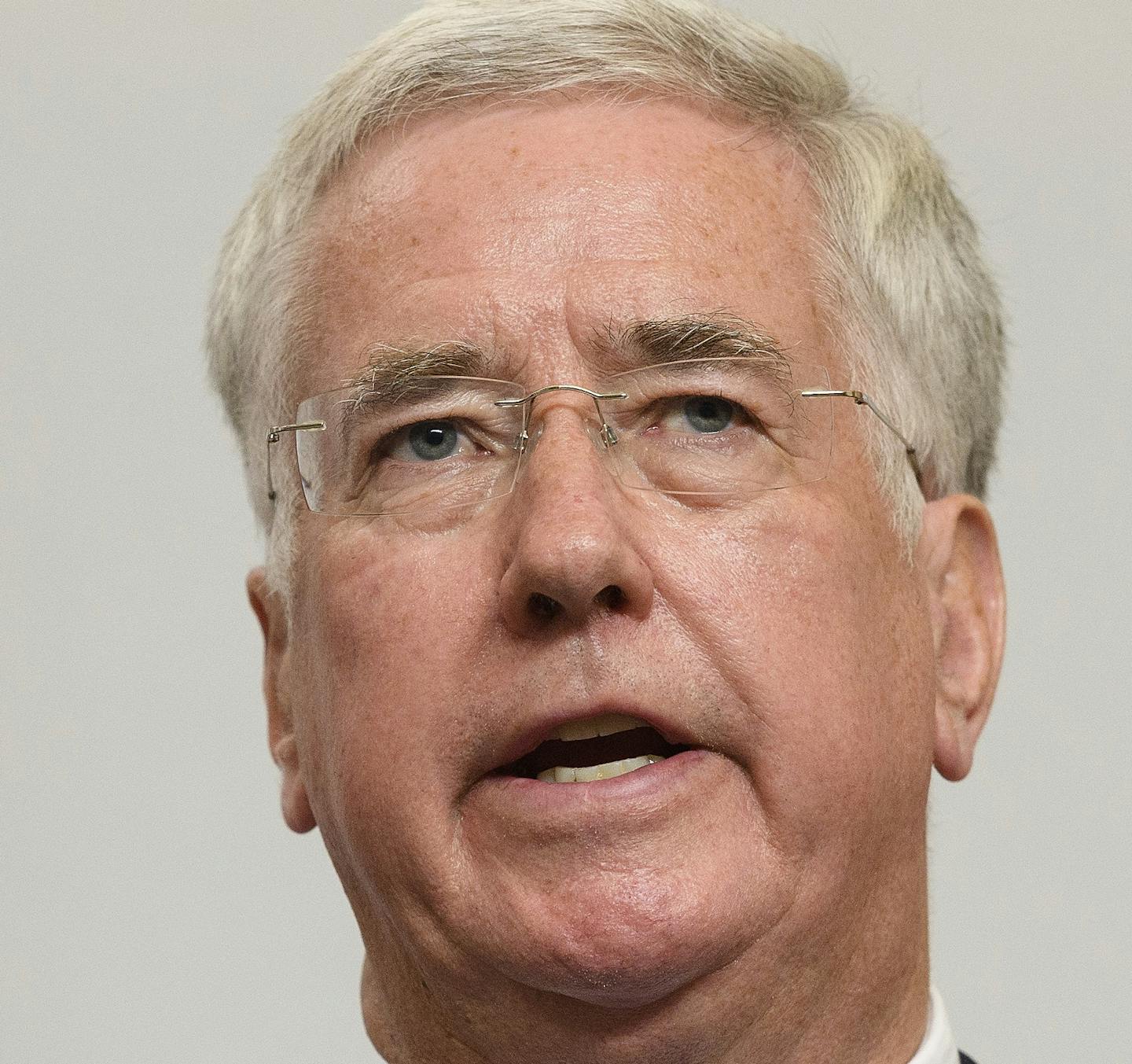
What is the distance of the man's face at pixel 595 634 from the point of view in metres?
2.51

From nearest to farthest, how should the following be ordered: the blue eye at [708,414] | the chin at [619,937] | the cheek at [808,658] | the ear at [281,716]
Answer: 1. the chin at [619,937]
2. the cheek at [808,658]
3. the blue eye at [708,414]
4. the ear at [281,716]

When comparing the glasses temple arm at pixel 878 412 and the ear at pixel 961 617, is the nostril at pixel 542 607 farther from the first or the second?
the ear at pixel 961 617

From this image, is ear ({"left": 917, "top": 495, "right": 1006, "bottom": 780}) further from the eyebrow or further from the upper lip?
the upper lip

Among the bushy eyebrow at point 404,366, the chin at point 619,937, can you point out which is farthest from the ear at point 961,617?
the bushy eyebrow at point 404,366

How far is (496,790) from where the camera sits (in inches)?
101

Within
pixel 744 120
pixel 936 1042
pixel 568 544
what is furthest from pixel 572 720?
pixel 744 120

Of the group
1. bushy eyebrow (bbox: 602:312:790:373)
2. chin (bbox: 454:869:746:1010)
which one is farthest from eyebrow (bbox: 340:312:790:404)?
chin (bbox: 454:869:746:1010)

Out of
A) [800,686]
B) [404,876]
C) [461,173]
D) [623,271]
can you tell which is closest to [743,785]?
[800,686]

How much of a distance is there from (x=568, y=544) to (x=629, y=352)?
1.30 feet

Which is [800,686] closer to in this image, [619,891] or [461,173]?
[619,891]

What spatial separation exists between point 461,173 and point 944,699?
118 cm

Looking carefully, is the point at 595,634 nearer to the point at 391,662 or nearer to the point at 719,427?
the point at 391,662

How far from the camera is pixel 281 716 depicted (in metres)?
3.28

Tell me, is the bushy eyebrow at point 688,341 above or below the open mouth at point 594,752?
above
